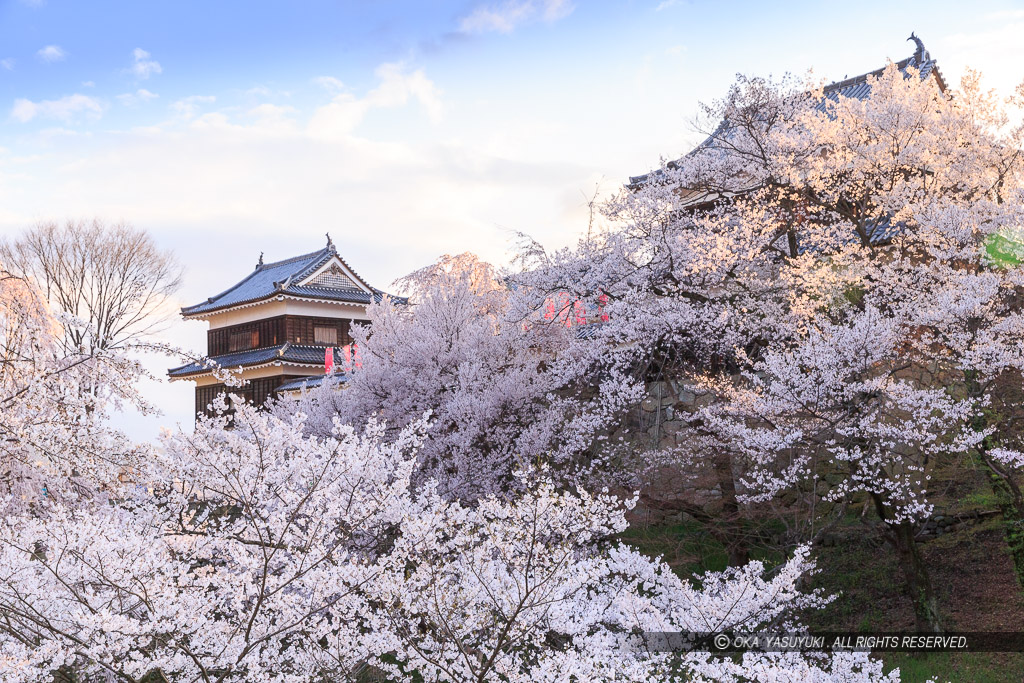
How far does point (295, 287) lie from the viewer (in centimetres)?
3356

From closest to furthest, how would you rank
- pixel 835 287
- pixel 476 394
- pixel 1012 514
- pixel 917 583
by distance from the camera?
pixel 917 583 < pixel 1012 514 < pixel 835 287 < pixel 476 394

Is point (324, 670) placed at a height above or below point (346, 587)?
below

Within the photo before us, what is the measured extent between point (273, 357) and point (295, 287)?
336 cm

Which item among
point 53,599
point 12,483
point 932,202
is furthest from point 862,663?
point 12,483

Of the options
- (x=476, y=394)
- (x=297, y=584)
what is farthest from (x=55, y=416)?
(x=476, y=394)

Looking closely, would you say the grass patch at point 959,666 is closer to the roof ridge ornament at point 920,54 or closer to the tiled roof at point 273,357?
the roof ridge ornament at point 920,54

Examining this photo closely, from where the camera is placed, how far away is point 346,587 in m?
7.51

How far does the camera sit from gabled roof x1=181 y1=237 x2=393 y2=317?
33.4 m

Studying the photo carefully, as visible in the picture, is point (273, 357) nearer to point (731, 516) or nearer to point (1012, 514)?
point (731, 516)

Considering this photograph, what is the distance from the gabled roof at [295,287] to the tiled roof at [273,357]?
6.56 feet

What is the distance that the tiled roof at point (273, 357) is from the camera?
31.8 meters

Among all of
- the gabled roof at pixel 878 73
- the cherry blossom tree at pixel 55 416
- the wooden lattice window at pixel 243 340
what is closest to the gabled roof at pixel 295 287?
the wooden lattice window at pixel 243 340

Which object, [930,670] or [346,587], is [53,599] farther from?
[930,670]

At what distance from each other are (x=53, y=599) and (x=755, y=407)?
824 cm
